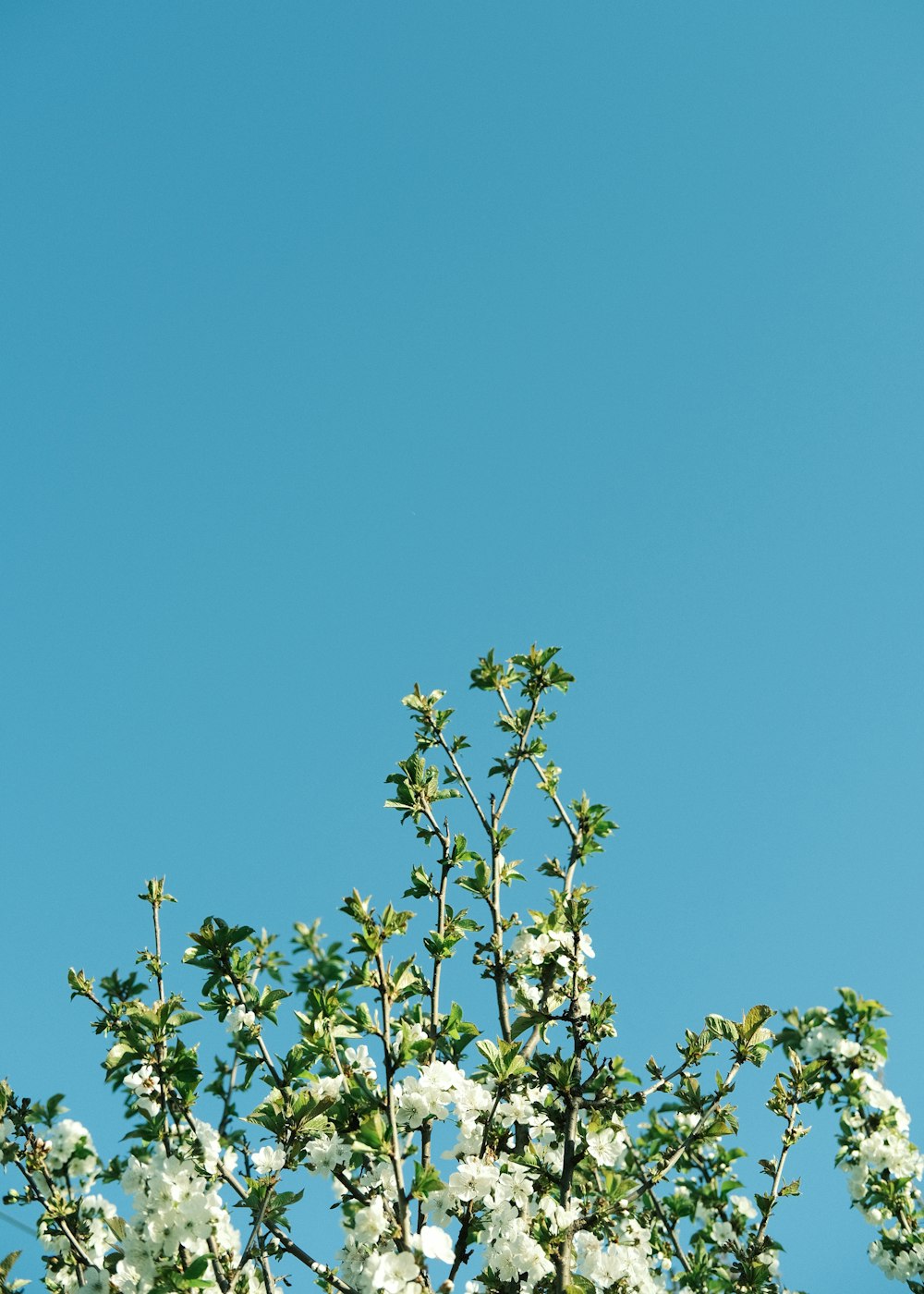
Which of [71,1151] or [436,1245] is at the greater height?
[71,1151]

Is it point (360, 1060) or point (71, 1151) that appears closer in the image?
point (360, 1060)

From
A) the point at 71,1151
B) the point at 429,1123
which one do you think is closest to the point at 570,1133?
the point at 429,1123

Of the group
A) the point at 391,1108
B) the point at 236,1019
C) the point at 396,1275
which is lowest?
the point at 396,1275

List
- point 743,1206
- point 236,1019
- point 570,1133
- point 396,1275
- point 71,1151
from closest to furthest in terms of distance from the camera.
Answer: point 396,1275
point 570,1133
point 236,1019
point 71,1151
point 743,1206

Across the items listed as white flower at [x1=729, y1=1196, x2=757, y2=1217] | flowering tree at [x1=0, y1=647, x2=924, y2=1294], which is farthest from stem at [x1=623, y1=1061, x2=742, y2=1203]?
white flower at [x1=729, y1=1196, x2=757, y2=1217]

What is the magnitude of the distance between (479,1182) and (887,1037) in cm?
189

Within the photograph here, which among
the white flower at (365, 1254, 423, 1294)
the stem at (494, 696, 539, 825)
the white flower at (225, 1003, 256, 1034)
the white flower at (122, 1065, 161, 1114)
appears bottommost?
the white flower at (365, 1254, 423, 1294)

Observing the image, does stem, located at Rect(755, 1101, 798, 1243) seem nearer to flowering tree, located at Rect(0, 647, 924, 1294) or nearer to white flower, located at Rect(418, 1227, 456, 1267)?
flowering tree, located at Rect(0, 647, 924, 1294)

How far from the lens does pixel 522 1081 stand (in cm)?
396

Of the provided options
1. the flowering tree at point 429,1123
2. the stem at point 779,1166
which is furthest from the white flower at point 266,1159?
the stem at point 779,1166

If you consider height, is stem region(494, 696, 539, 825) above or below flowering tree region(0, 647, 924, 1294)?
above

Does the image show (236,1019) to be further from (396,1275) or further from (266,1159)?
(396,1275)

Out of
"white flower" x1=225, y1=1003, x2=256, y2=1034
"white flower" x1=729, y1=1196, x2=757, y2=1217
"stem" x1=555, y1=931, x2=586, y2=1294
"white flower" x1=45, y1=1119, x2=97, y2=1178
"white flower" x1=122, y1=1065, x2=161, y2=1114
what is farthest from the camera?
"white flower" x1=729, y1=1196, x2=757, y2=1217

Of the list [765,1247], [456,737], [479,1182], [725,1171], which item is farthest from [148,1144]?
[725,1171]
